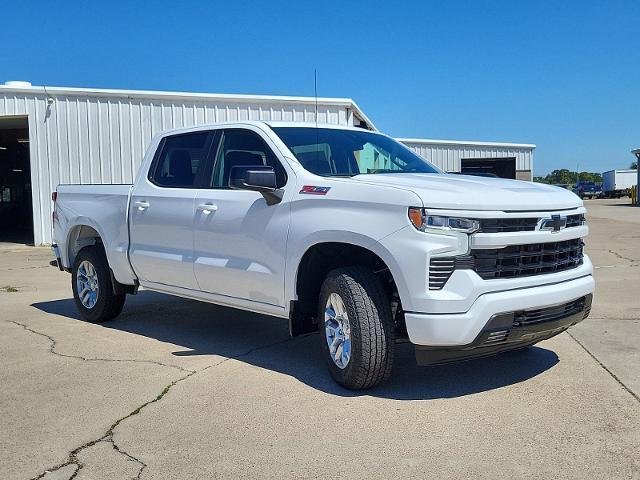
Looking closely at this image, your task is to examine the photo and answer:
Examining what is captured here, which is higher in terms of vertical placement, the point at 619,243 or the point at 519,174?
the point at 519,174

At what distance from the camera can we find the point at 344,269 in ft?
15.1

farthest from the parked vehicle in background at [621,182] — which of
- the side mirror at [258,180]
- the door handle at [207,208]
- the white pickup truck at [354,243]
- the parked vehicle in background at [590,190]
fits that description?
the side mirror at [258,180]

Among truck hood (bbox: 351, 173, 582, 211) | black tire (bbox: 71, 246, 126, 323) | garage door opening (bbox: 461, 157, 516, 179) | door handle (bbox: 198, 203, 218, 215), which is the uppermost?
garage door opening (bbox: 461, 157, 516, 179)

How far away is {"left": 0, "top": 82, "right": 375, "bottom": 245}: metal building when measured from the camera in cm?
1684

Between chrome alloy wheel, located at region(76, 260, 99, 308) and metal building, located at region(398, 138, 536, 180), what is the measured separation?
27327 millimetres

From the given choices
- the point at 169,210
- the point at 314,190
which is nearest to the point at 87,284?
the point at 169,210

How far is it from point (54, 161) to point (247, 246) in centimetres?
1346

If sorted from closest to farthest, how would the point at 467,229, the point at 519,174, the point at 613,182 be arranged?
1. the point at 467,229
2. the point at 519,174
3. the point at 613,182

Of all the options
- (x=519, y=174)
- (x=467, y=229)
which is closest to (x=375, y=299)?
(x=467, y=229)

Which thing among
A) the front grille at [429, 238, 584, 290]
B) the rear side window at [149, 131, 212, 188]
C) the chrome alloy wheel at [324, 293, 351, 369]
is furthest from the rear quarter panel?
the front grille at [429, 238, 584, 290]

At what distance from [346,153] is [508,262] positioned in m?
1.91

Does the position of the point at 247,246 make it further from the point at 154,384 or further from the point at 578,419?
the point at 578,419

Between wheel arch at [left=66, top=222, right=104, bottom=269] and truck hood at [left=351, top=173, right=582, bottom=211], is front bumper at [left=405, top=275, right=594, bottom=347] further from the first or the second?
wheel arch at [left=66, top=222, right=104, bottom=269]

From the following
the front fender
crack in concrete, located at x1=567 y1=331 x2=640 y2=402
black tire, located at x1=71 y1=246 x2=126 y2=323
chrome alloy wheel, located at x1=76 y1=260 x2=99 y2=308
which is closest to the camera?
the front fender
